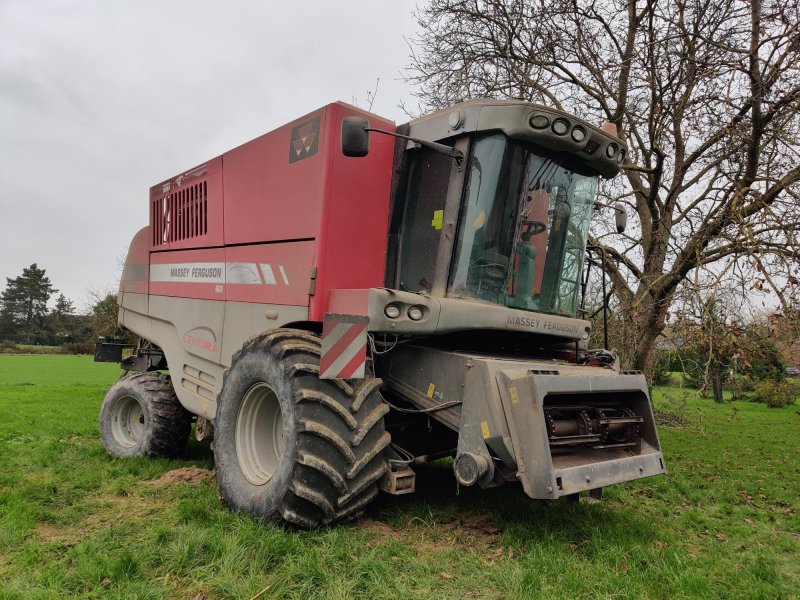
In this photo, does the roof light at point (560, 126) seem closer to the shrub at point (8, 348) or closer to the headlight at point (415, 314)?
the headlight at point (415, 314)

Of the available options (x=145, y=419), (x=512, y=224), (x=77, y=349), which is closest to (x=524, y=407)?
(x=512, y=224)

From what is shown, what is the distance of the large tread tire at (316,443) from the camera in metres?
3.76

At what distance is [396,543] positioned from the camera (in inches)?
152

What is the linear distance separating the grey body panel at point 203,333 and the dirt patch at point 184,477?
20.7 inches

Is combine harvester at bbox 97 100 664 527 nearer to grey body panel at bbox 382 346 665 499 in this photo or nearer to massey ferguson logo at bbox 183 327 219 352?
grey body panel at bbox 382 346 665 499

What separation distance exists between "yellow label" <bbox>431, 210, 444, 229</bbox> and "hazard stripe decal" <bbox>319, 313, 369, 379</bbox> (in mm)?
1007

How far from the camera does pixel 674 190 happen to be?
405 inches

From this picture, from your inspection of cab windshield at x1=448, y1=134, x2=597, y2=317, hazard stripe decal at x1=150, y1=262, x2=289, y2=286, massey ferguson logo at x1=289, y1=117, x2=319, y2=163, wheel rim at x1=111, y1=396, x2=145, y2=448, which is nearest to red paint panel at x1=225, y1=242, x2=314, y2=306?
hazard stripe decal at x1=150, y1=262, x2=289, y2=286

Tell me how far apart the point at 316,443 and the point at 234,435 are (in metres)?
1.22

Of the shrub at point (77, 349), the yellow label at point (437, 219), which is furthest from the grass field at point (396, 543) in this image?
the shrub at point (77, 349)

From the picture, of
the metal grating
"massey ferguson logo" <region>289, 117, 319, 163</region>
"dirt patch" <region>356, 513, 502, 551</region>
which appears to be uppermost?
"massey ferguson logo" <region>289, 117, 319, 163</region>

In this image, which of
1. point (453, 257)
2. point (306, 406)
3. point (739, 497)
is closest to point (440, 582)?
point (306, 406)

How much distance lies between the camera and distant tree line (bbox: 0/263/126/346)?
200 feet

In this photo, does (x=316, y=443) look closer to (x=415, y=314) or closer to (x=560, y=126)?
(x=415, y=314)
